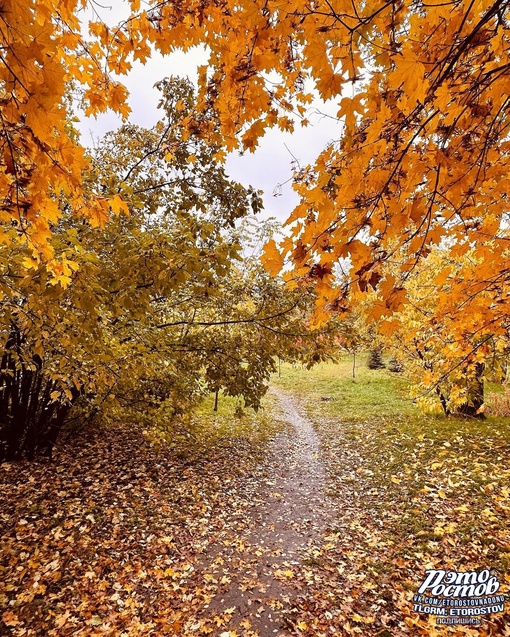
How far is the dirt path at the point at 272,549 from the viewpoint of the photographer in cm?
356

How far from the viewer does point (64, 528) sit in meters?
4.72

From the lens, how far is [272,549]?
15.6 ft

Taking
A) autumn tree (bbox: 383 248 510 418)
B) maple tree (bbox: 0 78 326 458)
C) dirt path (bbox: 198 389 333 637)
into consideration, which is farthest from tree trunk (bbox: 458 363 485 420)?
maple tree (bbox: 0 78 326 458)

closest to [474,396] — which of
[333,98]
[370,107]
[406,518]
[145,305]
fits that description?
[406,518]

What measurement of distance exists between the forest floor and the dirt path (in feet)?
0.07

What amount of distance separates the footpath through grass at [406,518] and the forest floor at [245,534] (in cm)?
2

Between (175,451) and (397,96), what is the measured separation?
7916mm


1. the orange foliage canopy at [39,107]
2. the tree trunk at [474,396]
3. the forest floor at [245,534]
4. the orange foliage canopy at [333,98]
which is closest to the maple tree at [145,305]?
the orange foliage canopy at [39,107]

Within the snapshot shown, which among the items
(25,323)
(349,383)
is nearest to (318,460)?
(25,323)

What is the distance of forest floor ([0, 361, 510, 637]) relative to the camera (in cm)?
349

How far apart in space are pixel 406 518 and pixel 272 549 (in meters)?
2.04

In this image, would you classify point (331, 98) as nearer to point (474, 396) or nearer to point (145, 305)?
point (145, 305)

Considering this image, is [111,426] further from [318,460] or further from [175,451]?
[318,460]

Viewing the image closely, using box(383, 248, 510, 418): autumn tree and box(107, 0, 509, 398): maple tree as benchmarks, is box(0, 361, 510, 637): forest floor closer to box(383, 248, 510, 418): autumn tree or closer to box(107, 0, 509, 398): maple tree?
box(383, 248, 510, 418): autumn tree
